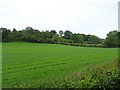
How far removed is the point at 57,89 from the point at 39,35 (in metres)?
60.0

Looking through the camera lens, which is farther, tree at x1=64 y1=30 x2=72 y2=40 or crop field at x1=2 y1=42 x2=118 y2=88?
tree at x1=64 y1=30 x2=72 y2=40

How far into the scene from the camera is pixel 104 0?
35.6 ft

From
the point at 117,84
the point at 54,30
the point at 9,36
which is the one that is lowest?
the point at 117,84

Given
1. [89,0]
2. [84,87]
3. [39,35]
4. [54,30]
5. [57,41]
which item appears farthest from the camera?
[54,30]

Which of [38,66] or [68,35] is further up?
[68,35]

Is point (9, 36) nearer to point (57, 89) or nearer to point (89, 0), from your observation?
point (89, 0)

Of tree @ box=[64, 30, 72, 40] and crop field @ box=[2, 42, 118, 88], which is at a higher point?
tree @ box=[64, 30, 72, 40]

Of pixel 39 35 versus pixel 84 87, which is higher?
pixel 39 35

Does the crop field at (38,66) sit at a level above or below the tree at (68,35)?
below

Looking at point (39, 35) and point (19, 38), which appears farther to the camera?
point (39, 35)

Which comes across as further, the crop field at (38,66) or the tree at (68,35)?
the tree at (68,35)

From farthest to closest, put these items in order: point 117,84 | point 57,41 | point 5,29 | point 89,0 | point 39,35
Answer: point 57,41 < point 39,35 < point 5,29 < point 89,0 < point 117,84

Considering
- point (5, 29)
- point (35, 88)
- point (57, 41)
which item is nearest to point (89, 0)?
point (35, 88)

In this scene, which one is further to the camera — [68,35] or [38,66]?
[68,35]
